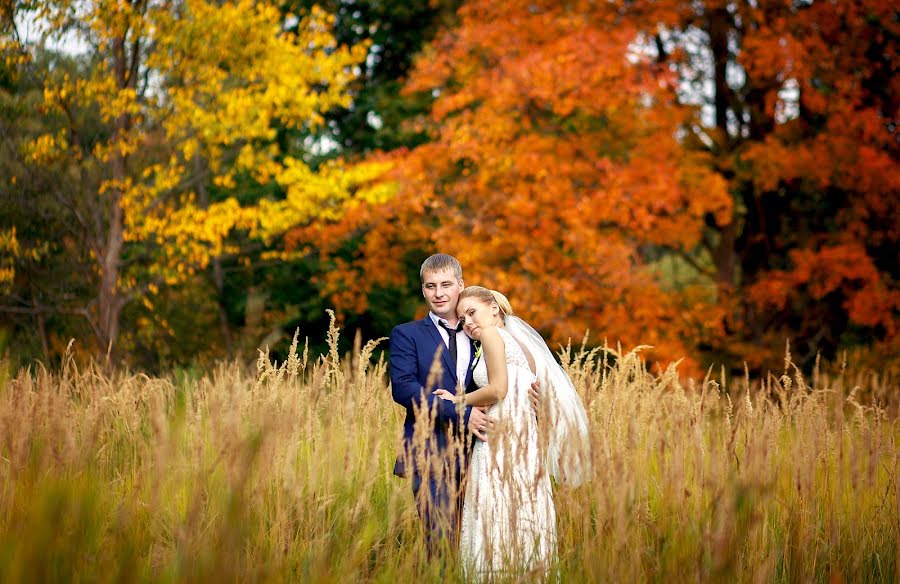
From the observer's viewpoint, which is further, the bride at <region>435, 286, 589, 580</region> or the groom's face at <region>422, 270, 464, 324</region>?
the groom's face at <region>422, 270, 464, 324</region>

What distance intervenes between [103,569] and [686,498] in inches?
91.4

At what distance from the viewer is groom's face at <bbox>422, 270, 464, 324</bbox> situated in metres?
3.98

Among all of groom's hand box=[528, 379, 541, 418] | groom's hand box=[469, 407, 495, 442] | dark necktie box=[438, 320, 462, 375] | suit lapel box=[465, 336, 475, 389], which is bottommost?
groom's hand box=[469, 407, 495, 442]

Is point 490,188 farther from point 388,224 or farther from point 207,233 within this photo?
point 207,233

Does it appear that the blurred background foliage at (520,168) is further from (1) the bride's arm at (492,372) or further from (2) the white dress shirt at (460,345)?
(1) the bride's arm at (492,372)

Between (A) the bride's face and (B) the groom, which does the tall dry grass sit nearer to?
(B) the groom

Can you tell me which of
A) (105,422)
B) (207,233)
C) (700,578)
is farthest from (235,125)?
(700,578)

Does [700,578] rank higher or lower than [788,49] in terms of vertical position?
lower

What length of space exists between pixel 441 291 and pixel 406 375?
0.43 meters

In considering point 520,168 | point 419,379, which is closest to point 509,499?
point 419,379

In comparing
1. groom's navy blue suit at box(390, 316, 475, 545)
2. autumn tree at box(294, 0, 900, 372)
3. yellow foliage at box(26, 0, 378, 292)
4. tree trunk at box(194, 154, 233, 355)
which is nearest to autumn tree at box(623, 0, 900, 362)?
autumn tree at box(294, 0, 900, 372)

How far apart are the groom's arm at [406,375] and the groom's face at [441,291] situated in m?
0.20

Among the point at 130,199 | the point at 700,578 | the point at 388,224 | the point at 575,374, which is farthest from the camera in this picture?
the point at 388,224

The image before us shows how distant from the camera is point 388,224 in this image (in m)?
12.8
